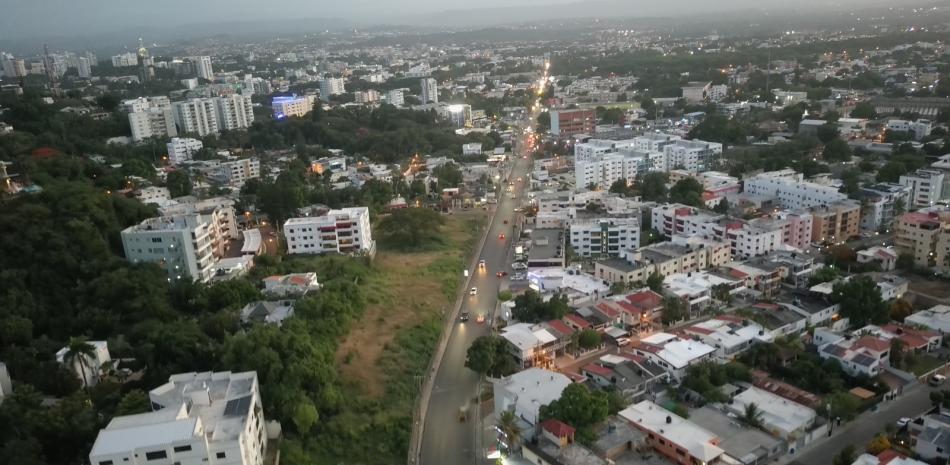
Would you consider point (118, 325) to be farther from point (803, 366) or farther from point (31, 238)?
point (803, 366)

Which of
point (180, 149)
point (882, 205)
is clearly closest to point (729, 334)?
point (882, 205)

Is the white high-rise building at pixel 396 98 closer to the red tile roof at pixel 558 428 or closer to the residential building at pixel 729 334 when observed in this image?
the residential building at pixel 729 334

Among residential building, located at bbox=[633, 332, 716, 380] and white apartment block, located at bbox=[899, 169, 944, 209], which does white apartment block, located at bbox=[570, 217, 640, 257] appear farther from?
white apartment block, located at bbox=[899, 169, 944, 209]

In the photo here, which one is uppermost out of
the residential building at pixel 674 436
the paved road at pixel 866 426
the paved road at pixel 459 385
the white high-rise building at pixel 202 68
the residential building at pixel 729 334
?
the white high-rise building at pixel 202 68

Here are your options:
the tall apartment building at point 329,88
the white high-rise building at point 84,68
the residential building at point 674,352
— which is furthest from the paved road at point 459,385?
the white high-rise building at point 84,68

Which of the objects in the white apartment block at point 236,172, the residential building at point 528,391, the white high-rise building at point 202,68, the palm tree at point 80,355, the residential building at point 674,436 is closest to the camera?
the residential building at point 674,436

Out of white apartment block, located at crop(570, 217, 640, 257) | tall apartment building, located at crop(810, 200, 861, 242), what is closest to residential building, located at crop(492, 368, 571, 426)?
white apartment block, located at crop(570, 217, 640, 257)

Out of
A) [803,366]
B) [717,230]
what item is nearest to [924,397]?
[803,366]

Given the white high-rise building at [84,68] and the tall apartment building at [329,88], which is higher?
the white high-rise building at [84,68]
